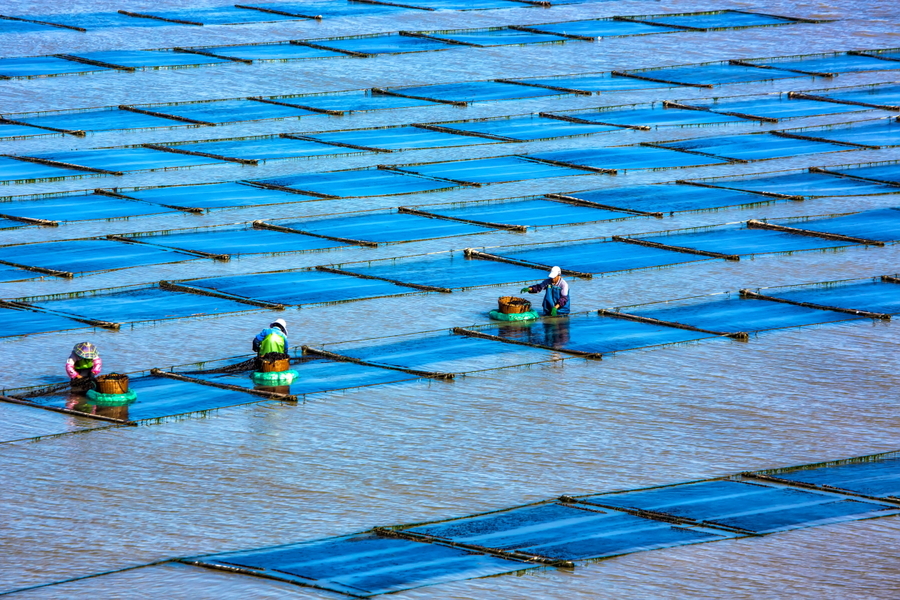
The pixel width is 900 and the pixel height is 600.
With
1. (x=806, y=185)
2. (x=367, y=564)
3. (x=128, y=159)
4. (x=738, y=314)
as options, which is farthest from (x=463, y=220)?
A: (x=367, y=564)

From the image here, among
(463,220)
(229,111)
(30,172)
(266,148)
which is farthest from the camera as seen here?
A: (229,111)

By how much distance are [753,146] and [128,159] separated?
12.0m

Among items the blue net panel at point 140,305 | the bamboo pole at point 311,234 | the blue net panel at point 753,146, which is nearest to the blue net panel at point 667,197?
the blue net panel at point 753,146

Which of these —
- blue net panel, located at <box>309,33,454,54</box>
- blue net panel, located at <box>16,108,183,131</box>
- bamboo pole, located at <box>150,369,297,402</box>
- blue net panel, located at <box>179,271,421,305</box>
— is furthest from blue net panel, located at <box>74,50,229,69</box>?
bamboo pole, located at <box>150,369,297,402</box>

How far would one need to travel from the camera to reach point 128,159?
92.0 ft

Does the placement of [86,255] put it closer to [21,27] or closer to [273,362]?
[273,362]

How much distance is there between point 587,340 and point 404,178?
8.39m

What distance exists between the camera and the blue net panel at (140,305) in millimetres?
20266

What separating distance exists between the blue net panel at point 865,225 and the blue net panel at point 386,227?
218 inches

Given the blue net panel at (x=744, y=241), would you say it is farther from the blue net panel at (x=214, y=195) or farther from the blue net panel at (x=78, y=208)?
the blue net panel at (x=78, y=208)

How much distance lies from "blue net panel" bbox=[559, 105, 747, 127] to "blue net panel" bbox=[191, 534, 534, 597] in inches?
781

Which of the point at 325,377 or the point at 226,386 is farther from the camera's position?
the point at 325,377

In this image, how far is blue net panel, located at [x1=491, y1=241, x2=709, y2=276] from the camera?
23.2 metres

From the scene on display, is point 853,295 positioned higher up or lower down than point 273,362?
higher up
